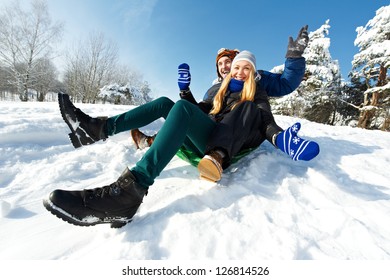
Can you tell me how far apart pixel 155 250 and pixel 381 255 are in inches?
37.8

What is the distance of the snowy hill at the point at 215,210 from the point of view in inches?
38.9

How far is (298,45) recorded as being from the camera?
2078mm

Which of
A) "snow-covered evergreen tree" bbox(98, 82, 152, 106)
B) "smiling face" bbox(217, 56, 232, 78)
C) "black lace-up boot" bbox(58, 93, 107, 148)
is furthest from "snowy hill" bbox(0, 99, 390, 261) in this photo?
"snow-covered evergreen tree" bbox(98, 82, 152, 106)

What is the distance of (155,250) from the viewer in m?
0.99

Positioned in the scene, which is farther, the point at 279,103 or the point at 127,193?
the point at 279,103

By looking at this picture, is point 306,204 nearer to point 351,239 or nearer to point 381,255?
point 351,239

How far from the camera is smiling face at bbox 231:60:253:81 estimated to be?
6.73 feet

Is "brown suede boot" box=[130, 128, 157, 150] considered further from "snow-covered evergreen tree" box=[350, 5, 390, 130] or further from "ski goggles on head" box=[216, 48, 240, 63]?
"snow-covered evergreen tree" box=[350, 5, 390, 130]

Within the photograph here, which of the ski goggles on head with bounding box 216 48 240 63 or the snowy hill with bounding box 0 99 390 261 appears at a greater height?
the ski goggles on head with bounding box 216 48 240 63

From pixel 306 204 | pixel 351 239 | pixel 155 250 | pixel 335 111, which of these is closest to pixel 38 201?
pixel 155 250

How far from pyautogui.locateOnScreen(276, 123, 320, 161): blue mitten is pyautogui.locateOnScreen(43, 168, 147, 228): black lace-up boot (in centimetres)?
97

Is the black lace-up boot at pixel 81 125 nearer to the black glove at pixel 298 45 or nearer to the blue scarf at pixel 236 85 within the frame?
the blue scarf at pixel 236 85

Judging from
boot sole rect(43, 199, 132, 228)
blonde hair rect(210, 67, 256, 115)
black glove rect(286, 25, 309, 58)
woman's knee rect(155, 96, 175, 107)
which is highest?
black glove rect(286, 25, 309, 58)

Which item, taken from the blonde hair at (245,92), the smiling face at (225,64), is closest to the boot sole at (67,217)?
the blonde hair at (245,92)
